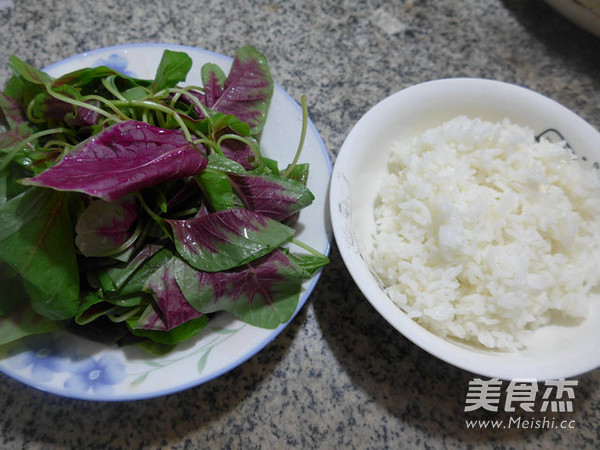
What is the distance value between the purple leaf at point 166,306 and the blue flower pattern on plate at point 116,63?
1.55 feet

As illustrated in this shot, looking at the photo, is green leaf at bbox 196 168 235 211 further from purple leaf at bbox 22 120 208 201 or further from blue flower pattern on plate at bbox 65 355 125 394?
blue flower pattern on plate at bbox 65 355 125 394

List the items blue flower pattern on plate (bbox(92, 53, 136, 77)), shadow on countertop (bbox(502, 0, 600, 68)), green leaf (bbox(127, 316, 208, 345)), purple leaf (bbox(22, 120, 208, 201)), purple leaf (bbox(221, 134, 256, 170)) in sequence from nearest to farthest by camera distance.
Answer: purple leaf (bbox(22, 120, 208, 201))
green leaf (bbox(127, 316, 208, 345))
purple leaf (bbox(221, 134, 256, 170))
blue flower pattern on plate (bbox(92, 53, 136, 77))
shadow on countertop (bbox(502, 0, 600, 68))

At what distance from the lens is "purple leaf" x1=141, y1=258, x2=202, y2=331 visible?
63cm

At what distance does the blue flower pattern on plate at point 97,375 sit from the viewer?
0.62m

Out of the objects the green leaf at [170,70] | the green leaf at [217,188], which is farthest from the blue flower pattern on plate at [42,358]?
the green leaf at [170,70]

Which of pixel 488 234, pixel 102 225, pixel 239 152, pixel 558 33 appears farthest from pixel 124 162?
pixel 558 33

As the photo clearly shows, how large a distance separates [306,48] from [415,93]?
1.47 ft

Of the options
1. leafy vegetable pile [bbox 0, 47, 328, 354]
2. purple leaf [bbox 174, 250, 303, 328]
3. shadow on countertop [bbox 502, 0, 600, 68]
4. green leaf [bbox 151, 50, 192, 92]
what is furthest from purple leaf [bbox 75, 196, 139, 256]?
shadow on countertop [bbox 502, 0, 600, 68]

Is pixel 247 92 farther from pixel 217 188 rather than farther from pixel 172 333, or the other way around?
pixel 172 333

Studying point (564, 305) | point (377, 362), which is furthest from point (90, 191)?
point (564, 305)

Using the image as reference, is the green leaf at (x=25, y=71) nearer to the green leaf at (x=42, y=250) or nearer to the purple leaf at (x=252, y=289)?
the green leaf at (x=42, y=250)

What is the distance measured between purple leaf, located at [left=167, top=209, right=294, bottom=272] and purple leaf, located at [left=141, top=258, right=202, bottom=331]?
0.15 ft

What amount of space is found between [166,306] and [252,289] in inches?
5.2

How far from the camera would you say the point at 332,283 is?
2.89ft
